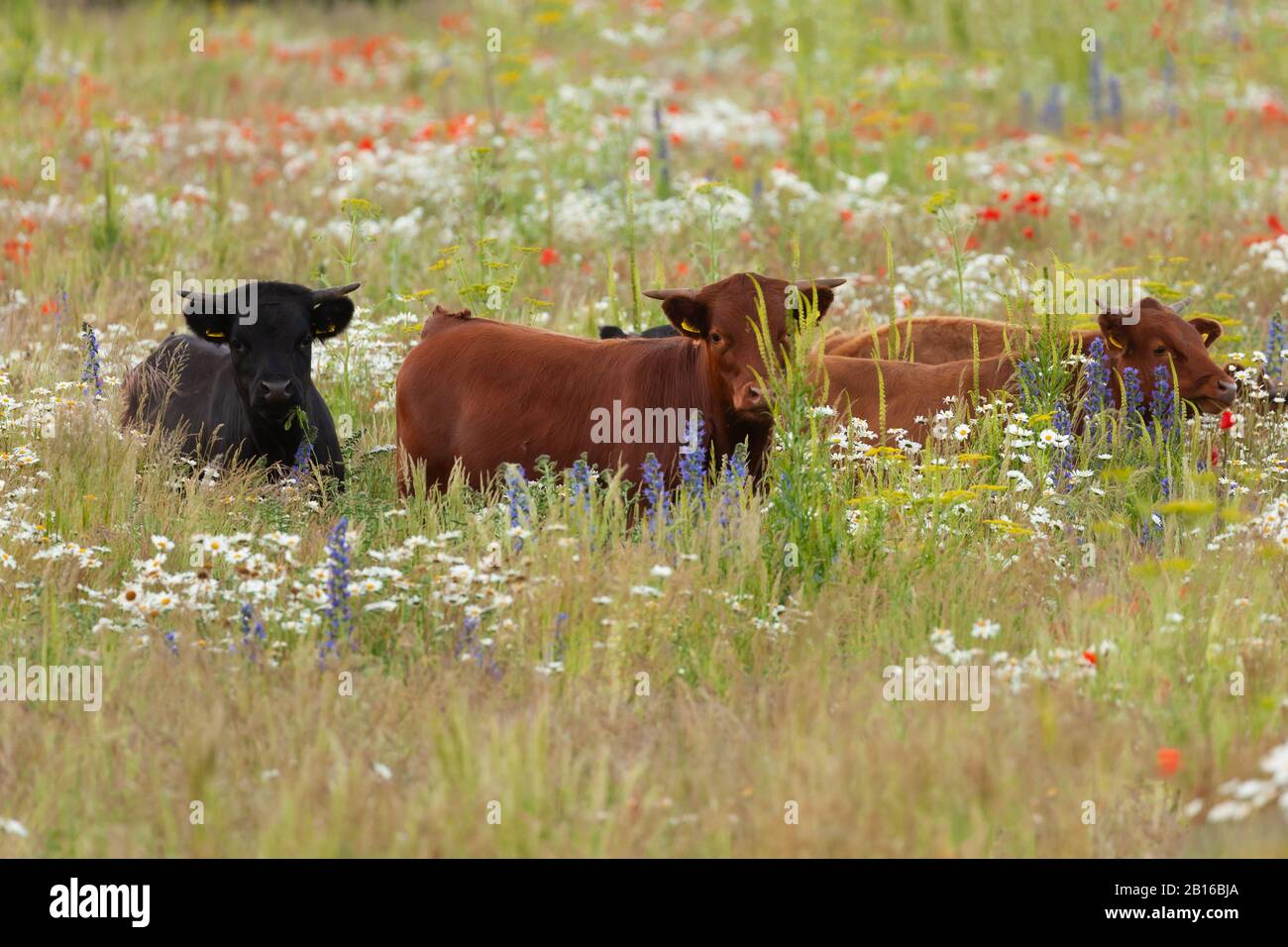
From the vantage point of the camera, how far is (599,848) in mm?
4098

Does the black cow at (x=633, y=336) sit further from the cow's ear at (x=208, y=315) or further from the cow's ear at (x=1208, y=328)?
the cow's ear at (x=1208, y=328)

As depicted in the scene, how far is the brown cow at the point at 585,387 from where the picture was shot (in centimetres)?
688

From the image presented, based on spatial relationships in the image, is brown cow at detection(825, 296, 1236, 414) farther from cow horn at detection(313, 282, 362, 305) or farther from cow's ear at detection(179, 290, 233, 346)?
cow's ear at detection(179, 290, 233, 346)

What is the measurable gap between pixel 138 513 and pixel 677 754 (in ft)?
9.58

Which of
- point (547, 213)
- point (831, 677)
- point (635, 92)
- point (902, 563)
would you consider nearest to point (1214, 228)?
point (547, 213)

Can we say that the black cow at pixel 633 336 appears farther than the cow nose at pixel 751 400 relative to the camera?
Yes

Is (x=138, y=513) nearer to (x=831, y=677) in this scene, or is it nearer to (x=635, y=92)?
(x=831, y=677)

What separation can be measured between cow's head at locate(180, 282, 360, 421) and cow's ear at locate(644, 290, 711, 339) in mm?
1598

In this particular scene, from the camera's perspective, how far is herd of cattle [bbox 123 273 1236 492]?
702cm
